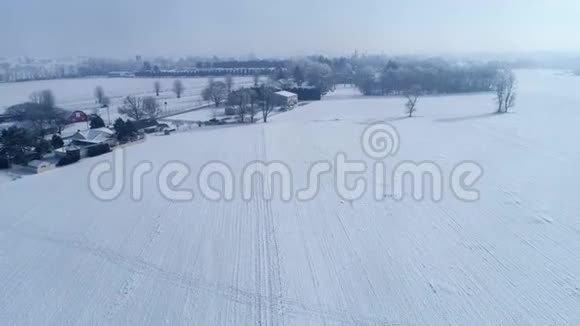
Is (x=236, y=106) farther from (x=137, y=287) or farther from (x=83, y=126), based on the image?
(x=137, y=287)

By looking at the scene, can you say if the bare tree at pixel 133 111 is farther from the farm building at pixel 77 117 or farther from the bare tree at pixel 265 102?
the bare tree at pixel 265 102

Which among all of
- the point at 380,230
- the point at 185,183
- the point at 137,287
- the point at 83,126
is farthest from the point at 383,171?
the point at 83,126

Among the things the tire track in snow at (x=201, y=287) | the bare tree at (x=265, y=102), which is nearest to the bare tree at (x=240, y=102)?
the bare tree at (x=265, y=102)

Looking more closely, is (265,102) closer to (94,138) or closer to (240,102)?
(240,102)

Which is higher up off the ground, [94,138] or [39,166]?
[94,138]

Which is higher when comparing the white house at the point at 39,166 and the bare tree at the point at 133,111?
the bare tree at the point at 133,111

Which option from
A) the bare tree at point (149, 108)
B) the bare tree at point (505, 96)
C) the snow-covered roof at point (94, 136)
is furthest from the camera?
the bare tree at point (505, 96)

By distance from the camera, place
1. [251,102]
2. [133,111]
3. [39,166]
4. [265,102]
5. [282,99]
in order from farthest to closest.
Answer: [282,99] → [265,102] → [133,111] → [251,102] → [39,166]

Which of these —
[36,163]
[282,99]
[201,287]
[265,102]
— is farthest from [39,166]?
[282,99]
